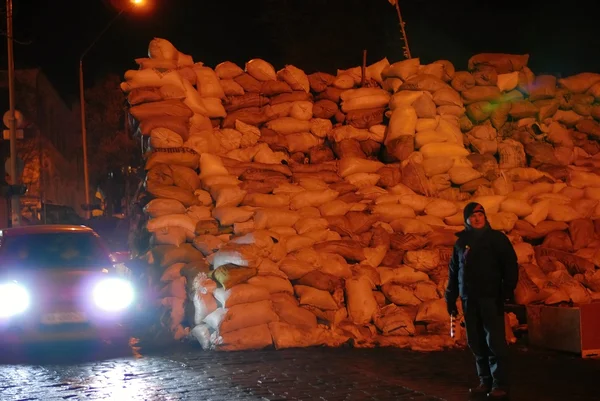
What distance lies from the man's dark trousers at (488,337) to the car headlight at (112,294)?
157 inches

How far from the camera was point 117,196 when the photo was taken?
4269 centimetres

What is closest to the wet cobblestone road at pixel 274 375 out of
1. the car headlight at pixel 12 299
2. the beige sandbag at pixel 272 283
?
the car headlight at pixel 12 299

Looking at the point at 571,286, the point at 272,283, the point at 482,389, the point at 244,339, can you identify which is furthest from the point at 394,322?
the point at 482,389

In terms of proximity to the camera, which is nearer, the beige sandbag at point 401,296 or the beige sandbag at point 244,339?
the beige sandbag at point 244,339

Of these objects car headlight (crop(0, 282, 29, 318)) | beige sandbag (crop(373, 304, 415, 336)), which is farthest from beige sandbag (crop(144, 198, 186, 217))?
beige sandbag (crop(373, 304, 415, 336))

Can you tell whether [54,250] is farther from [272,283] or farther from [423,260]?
[423,260]

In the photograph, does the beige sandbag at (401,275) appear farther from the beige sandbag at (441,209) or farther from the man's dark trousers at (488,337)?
the man's dark trousers at (488,337)

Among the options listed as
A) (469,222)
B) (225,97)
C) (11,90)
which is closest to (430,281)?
(469,222)

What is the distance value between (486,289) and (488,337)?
1.13 ft

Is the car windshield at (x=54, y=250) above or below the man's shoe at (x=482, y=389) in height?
above

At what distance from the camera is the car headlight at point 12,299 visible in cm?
803

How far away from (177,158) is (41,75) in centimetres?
2779

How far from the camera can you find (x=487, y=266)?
5879mm

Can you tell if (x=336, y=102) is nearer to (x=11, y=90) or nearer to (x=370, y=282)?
(x=370, y=282)
